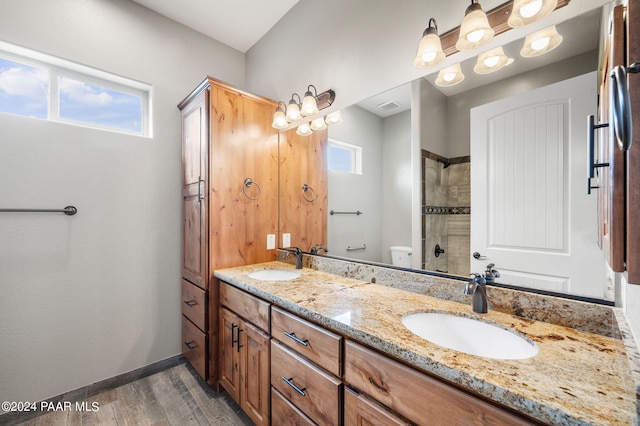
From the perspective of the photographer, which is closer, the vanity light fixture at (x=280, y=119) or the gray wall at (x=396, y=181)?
the gray wall at (x=396, y=181)

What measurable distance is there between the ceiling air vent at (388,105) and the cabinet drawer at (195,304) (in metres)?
1.66

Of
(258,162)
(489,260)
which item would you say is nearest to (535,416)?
(489,260)

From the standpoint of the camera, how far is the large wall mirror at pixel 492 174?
0.94m

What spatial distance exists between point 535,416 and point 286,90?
2327mm

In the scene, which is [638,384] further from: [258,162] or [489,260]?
[258,162]

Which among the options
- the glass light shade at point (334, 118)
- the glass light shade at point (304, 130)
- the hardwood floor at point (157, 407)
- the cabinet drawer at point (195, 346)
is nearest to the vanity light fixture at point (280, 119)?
the glass light shade at point (304, 130)

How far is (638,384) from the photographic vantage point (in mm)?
569

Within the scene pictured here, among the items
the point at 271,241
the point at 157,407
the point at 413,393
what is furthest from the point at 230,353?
the point at 413,393

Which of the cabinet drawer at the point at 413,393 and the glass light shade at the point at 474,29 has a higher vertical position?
the glass light shade at the point at 474,29

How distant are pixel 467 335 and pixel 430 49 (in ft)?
3.96

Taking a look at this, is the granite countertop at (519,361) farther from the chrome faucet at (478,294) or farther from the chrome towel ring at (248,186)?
the chrome towel ring at (248,186)

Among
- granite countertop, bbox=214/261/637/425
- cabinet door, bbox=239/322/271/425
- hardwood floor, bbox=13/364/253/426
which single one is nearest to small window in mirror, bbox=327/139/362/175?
granite countertop, bbox=214/261/637/425

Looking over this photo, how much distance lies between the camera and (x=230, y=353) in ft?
5.53

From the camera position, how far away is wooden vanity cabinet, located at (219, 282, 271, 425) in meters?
1.37
